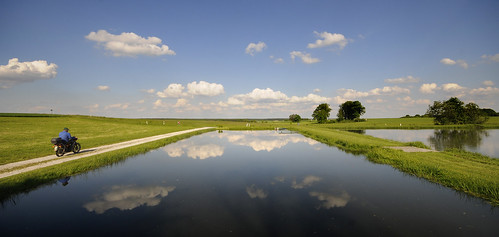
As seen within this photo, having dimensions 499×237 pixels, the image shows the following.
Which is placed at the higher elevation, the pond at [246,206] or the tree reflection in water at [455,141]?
the tree reflection in water at [455,141]

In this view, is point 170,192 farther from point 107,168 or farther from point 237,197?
point 107,168

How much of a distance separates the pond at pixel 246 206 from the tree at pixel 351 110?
110227mm

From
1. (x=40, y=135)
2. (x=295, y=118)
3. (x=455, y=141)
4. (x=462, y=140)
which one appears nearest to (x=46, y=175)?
(x=40, y=135)

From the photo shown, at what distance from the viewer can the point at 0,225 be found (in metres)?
6.60

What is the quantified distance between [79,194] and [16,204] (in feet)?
6.28

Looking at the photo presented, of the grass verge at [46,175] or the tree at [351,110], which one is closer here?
the grass verge at [46,175]

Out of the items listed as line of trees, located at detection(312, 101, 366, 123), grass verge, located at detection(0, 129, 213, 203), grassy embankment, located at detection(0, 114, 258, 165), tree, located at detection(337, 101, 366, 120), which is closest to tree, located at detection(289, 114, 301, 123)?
line of trees, located at detection(312, 101, 366, 123)

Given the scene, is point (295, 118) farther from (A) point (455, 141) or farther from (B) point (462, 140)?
(A) point (455, 141)

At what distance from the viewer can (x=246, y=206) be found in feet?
26.6

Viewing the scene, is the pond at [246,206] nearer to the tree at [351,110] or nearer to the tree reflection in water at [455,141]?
the tree reflection in water at [455,141]

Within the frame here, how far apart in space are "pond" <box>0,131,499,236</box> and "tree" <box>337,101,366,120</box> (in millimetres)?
110227

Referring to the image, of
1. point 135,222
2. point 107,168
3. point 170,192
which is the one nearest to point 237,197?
point 170,192

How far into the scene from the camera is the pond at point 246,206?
637 centimetres

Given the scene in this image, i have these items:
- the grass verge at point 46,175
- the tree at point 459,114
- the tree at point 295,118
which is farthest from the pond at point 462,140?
the tree at point 295,118
